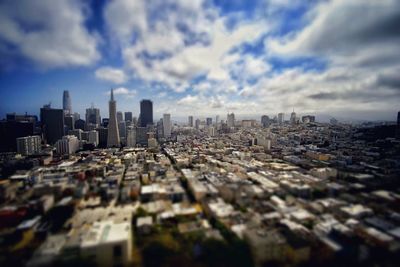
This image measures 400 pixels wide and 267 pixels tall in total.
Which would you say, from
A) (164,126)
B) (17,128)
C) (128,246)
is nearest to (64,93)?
(164,126)

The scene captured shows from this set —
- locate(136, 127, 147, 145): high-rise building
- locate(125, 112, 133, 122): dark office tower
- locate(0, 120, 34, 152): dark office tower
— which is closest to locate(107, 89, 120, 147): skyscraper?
locate(136, 127, 147, 145): high-rise building

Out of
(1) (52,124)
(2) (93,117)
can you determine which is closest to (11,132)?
(1) (52,124)

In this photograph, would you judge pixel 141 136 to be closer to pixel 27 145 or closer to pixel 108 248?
pixel 27 145

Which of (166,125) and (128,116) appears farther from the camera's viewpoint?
(128,116)

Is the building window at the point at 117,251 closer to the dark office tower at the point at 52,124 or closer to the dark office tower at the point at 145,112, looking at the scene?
the dark office tower at the point at 52,124

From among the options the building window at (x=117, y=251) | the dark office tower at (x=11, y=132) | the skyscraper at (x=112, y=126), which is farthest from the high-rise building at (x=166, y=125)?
the building window at (x=117, y=251)

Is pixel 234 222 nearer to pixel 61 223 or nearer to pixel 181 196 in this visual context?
pixel 181 196
